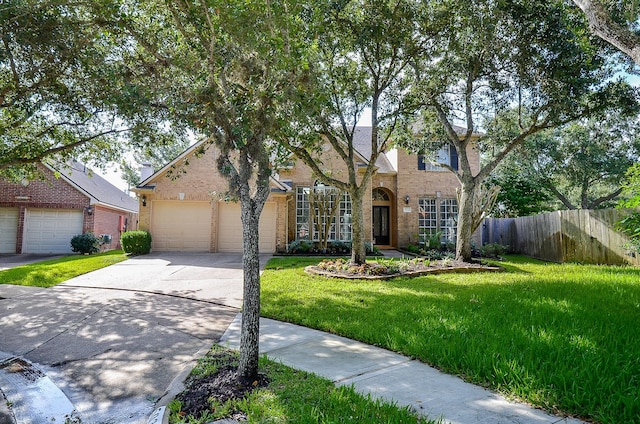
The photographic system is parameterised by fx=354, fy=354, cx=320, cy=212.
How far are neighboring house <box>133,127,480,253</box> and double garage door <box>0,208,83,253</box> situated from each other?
5.34 metres

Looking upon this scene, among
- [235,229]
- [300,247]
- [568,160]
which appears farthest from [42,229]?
[568,160]

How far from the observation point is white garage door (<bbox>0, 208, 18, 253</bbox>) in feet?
57.2

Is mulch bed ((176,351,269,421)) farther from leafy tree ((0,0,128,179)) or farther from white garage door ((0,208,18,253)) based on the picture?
white garage door ((0,208,18,253))

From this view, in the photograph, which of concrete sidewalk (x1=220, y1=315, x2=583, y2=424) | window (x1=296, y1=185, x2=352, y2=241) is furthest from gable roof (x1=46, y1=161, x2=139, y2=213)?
concrete sidewalk (x1=220, y1=315, x2=583, y2=424)

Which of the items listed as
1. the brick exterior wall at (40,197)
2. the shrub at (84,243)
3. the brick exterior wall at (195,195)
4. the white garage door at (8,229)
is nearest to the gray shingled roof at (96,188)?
the brick exterior wall at (40,197)

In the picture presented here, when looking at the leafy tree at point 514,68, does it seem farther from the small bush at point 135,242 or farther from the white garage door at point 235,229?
the small bush at point 135,242

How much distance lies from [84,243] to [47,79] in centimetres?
1167

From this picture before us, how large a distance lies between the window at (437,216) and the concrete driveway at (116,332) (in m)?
10.9

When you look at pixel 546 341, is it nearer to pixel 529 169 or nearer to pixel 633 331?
pixel 633 331

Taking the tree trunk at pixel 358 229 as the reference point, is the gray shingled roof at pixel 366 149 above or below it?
above

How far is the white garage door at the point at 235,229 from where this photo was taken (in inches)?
627

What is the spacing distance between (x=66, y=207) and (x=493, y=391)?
2071cm

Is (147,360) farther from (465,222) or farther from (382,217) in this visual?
(382,217)

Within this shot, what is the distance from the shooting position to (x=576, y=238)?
11.6m
